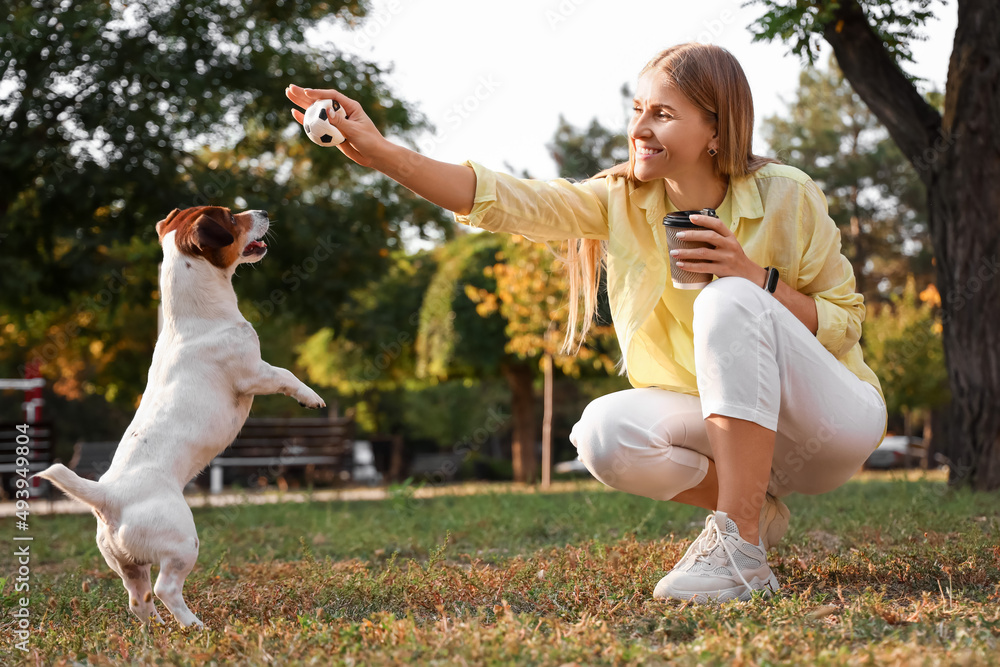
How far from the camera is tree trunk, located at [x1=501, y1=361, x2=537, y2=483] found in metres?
17.6

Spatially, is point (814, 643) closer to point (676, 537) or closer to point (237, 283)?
point (676, 537)

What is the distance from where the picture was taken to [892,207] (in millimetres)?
25406

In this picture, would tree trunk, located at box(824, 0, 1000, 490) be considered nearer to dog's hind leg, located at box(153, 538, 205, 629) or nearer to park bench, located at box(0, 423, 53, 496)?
dog's hind leg, located at box(153, 538, 205, 629)

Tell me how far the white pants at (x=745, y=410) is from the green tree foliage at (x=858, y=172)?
22.5 m

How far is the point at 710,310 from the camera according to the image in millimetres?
2463

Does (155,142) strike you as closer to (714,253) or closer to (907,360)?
(714,253)

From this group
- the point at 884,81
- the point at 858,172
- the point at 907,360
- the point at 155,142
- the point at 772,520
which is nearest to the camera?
the point at 772,520

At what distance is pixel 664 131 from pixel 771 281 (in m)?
0.57

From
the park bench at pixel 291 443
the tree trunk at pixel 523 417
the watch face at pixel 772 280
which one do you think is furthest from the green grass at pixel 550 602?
the tree trunk at pixel 523 417

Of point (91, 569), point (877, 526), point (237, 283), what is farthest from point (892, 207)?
point (91, 569)

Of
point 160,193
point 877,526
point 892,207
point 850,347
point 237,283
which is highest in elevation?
point 892,207

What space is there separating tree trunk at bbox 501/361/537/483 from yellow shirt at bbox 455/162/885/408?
14480mm

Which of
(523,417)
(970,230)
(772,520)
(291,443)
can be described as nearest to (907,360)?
(523,417)

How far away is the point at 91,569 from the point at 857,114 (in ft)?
84.9
